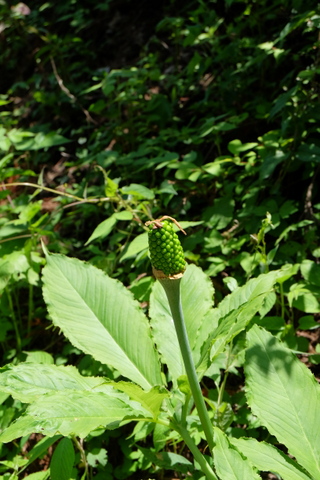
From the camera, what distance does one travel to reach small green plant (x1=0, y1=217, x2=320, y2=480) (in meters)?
1.08

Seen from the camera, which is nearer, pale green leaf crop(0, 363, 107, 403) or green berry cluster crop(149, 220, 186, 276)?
green berry cluster crop(149, 220, 186, 276)

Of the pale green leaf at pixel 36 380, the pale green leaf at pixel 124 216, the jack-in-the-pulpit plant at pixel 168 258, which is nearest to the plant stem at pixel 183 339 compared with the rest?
the jack-in-the-pulpit plant at pixel 168 258

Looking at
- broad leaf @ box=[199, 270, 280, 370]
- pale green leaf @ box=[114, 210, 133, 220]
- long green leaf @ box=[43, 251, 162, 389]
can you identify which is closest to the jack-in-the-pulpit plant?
broad leaf @ box=[199, 270, 280, 370]

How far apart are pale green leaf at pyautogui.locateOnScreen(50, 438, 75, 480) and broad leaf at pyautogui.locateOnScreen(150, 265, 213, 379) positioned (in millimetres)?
410

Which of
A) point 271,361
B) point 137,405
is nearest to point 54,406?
point 137,405

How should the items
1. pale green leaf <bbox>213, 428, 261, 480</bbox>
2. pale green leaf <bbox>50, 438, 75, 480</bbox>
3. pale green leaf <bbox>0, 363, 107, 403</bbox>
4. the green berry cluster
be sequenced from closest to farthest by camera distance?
the green berry cluster < pale green leaf <bbox>213, 428, 261, 480</bbox> < pale green leaf <bbox>0, 363, 107, 403</bbox> < pale green leaf <bbox>50, 438, 75, 480</bbox>

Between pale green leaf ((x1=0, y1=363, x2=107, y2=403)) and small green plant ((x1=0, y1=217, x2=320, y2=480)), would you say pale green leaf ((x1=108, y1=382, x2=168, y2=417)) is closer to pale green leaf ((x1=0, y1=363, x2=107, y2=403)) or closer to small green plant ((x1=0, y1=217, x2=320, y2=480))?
small green plant ((x1=0, y1=217, x2=320, y2=480))

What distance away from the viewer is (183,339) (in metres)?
1.09

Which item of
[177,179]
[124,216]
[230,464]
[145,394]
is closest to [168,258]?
[145,394]

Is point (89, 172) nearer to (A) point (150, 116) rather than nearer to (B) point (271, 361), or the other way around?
(A) point (150, 116)

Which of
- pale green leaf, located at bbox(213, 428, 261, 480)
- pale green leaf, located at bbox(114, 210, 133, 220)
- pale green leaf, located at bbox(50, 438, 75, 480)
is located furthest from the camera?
pale green leaf, located at bbox(114, 210, 133, 220)

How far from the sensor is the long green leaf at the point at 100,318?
1.40 meters

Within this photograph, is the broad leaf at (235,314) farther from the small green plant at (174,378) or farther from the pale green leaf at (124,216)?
the pale green leaf at (124,216)

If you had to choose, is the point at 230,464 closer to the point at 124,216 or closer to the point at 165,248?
the point at 165,248
